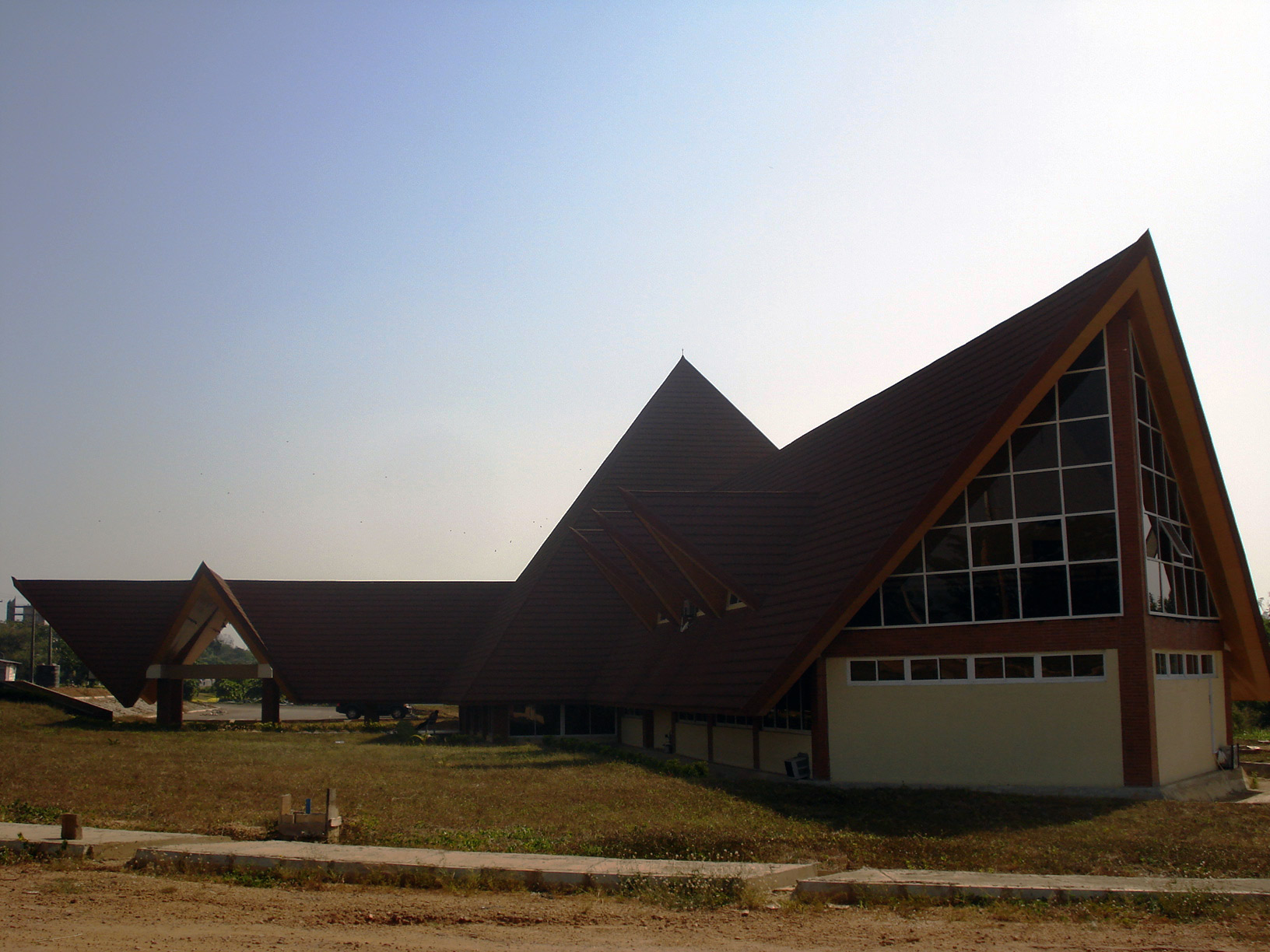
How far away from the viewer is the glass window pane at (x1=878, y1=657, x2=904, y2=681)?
21.0 meters

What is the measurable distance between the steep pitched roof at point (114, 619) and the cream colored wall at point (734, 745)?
23216mm

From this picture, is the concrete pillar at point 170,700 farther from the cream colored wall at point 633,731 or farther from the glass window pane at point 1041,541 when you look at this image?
the glass window pane at point 1041,541

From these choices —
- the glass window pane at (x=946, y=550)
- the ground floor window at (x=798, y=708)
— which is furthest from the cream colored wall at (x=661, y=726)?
the glass window pane at (x=946, y=550)

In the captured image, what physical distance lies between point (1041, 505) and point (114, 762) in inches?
810

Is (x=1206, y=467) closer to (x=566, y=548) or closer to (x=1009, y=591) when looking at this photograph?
(x=1009, y=591)

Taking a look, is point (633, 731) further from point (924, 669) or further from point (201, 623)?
point (201, 623)

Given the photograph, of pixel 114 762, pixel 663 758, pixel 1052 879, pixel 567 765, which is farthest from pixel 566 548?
pixel 1052 879

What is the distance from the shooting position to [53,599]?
4238 centimetres

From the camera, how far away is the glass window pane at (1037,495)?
20.2 meters

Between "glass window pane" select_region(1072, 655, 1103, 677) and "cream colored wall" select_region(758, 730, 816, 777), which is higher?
"glass window pane" select_region(1072, 655, 1103, 677)

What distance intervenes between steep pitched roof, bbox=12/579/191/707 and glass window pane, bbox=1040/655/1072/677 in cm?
3178

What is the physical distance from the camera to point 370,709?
41.3 metres

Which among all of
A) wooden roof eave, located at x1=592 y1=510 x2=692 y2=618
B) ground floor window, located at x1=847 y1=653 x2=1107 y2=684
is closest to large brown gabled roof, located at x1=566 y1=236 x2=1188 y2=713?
wooden roof eave, located at x1=592 y1=510 x2=692 y2=618

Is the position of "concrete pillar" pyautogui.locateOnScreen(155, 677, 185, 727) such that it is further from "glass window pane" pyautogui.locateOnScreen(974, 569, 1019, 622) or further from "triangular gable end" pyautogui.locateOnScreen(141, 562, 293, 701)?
"glass window pane" pyautogui.locateOnScreen(974, 569, 1019, 622)
